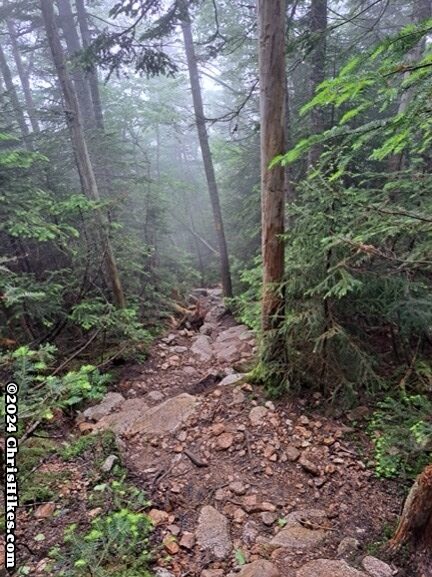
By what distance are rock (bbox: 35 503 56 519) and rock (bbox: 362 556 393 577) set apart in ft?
10.1

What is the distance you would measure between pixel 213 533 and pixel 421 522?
1.93 m

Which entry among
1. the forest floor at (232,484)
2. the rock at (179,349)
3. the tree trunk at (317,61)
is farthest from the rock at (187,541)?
the tree trunk at (317,61)

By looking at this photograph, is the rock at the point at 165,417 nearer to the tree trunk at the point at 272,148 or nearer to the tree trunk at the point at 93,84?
the tree trunk at the point at 272,148

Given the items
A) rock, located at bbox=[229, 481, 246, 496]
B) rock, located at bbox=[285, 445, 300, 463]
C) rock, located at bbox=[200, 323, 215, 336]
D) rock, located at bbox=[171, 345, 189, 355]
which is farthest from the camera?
rock, located at bbox=[200, 323, 215, 336]

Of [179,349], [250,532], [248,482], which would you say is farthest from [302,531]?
[179,349]

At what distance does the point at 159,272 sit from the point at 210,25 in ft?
31.2

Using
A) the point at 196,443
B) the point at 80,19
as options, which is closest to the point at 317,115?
the point at 196,443

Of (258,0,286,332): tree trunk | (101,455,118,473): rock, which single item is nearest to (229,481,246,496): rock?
(101,455,118,473): rock

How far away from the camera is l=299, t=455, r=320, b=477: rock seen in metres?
4.21

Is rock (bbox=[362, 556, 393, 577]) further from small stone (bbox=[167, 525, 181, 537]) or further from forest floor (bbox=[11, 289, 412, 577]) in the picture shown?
small stone (bbox=[167, 525, 181, 537])

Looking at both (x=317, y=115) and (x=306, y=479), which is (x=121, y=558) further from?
(x=317, y=115)

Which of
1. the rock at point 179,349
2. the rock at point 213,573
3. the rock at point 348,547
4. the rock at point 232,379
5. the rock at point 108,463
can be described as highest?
the rock at point 108,463

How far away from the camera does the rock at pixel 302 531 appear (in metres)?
3.33

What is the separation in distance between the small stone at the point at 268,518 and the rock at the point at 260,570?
57cm
